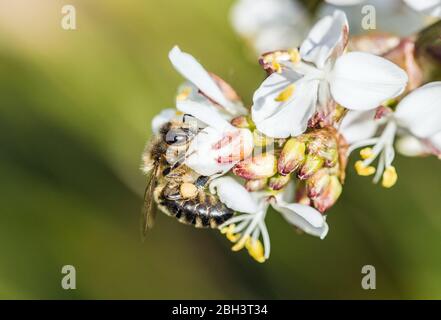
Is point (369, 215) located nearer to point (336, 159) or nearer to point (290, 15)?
point (290, 15)

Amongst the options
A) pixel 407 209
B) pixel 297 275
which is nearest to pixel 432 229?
pixel 407 209

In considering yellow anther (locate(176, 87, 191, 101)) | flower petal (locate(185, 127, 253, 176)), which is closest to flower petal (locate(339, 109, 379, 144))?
flower petal (locate(185, 127, 253, 176))

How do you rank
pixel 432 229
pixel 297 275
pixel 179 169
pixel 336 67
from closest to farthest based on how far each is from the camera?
pixel 336 67 → pixel 179 169 → pixel 432 229 → pixel 297 275

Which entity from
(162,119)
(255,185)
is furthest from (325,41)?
(162,119)

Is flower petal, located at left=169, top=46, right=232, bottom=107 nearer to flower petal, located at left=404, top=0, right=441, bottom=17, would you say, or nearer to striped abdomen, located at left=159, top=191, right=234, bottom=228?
striped abdomen, located at left=159, top=191, right=234, bottom=228

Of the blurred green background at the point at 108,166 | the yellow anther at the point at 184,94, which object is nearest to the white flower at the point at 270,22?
the blurred green background at the point at 108,166

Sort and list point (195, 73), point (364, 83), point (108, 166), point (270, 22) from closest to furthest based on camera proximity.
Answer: point (364, 83), point (195, 73), point (270, 22), point (108, 166)

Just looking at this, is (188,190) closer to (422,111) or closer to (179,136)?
(179,136)
